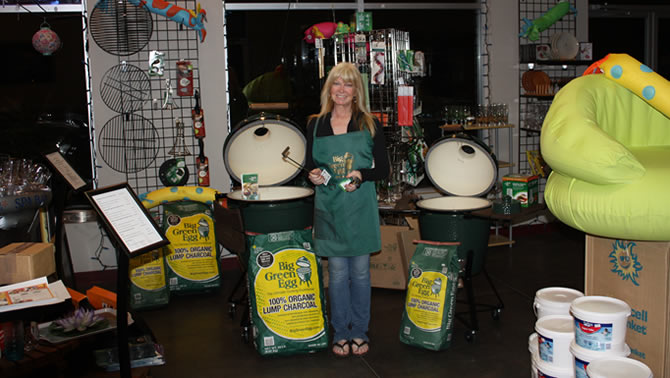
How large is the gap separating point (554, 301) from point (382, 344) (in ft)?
4.10

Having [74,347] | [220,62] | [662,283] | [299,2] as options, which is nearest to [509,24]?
[299,2]

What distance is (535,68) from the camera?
19.0 ft

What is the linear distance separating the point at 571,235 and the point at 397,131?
2.61 m

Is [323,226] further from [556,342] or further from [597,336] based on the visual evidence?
[597,336]

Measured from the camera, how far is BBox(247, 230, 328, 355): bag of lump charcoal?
339 cm

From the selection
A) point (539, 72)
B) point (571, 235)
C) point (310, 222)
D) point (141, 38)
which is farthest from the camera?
point (571, 235)

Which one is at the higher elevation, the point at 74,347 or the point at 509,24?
the point at 509,24

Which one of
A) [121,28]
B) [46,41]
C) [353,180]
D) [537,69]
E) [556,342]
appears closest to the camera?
[556,342]

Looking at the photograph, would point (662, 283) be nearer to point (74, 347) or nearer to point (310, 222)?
point (310, 222)

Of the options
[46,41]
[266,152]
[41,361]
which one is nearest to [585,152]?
[41,361]

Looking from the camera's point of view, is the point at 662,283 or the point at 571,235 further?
the point at 571,235

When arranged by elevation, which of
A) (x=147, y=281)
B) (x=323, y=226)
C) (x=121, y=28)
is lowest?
(x=147, y=281)

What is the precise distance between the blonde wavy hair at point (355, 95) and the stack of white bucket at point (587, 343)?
4.55 ft

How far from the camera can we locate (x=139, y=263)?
426cm
